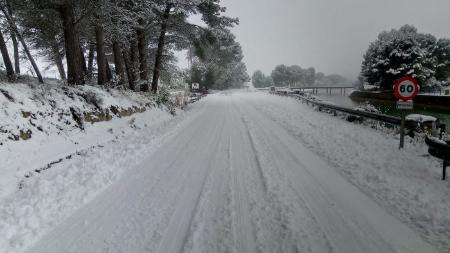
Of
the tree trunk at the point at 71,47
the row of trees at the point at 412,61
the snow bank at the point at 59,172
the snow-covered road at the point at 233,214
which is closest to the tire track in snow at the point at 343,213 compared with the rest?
the snow-covered road at the point at 233,214

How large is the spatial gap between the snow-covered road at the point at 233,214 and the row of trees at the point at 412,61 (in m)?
44.9

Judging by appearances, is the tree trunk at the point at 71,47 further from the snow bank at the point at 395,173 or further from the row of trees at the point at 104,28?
the snow bank at the point at 395,173

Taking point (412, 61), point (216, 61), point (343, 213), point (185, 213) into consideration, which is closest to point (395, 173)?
point (343, 213)

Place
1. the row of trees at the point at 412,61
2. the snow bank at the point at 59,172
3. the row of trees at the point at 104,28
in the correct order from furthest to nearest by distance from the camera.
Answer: the row of trees at the point at 412,61
the row of trees at the point at 104,28
the snow bank at the point at 59,172

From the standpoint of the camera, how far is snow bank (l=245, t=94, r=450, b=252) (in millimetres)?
4652

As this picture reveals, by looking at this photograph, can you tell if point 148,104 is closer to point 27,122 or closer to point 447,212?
point 27,122

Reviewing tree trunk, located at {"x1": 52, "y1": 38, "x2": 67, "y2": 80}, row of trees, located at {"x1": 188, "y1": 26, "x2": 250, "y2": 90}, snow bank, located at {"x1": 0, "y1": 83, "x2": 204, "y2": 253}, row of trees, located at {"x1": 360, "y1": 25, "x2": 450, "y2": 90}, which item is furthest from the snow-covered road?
row of trees, located at {"x1": 360, "y1": 25, "x2": 450, "y2": 90}

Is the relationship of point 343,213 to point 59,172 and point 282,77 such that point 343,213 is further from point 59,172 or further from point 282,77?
point 282,77

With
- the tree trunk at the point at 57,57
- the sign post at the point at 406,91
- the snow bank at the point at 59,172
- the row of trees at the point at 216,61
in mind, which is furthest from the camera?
the row of trees at the point at 216,61

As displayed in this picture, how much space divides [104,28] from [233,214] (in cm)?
1279

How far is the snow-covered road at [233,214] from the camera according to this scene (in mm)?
3994

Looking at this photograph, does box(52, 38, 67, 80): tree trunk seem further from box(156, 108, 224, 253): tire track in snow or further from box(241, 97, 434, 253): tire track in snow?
box(241, 97, 434, 253): tire track in snow

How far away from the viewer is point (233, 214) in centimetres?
483

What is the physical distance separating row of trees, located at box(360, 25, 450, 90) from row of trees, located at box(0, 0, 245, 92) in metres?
32.8
